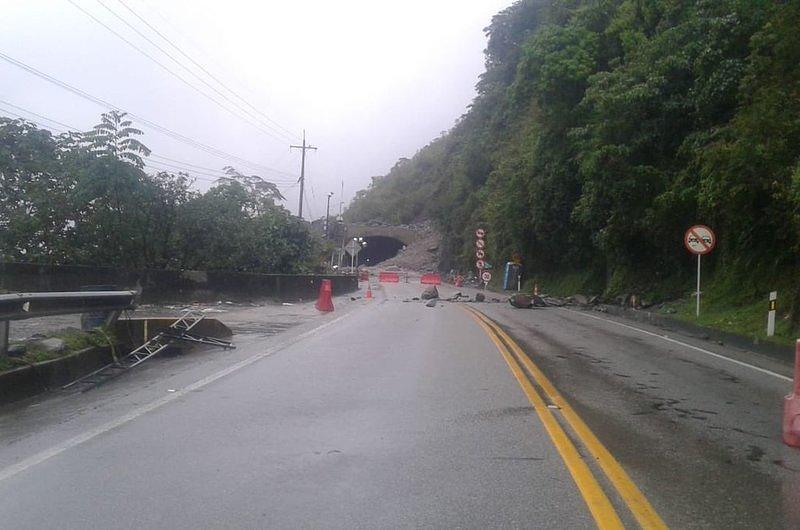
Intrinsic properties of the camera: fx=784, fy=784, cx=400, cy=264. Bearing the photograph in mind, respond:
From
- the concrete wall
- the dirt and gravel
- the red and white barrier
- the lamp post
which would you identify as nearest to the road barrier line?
the red and white barrier

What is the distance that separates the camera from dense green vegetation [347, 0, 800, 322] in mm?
19656

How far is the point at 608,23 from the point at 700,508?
34913mm

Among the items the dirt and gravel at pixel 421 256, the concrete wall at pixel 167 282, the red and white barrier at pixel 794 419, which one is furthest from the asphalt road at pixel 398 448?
the dirt and gravel at pixel 421 256

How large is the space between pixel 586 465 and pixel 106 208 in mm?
21443

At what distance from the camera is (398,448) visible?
708 cm

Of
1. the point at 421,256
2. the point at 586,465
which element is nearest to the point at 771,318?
the point at 586,465

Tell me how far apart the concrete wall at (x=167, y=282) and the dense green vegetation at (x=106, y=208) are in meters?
2.29

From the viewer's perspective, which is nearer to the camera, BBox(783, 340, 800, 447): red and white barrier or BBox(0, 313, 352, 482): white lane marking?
BBox(0, 313, 352, 482): white lane marking

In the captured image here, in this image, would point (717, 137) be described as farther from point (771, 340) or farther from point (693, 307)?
point (771, 340)

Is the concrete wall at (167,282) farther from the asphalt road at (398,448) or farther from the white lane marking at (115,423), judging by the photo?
the white lane marking at (115,423)

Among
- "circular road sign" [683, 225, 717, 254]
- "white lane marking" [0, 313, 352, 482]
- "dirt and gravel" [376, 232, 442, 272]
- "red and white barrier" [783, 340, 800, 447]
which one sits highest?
"dirt and gravel" [376, 232, 442, 272]

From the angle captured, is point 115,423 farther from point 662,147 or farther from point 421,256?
point 421,256

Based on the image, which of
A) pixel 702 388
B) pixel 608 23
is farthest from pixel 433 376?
pixel 608 23

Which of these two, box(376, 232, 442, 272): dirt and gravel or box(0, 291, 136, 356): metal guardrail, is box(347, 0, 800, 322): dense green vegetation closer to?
box(0, 291, 136, 356): metal guardrail
